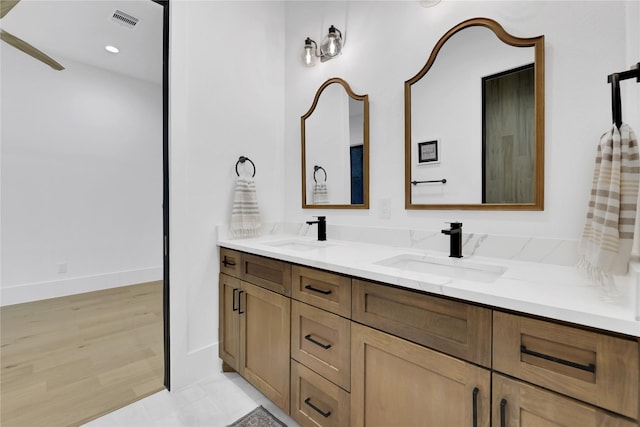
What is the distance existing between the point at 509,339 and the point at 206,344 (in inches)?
67.4

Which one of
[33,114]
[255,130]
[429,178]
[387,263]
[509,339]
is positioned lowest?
[509,339]

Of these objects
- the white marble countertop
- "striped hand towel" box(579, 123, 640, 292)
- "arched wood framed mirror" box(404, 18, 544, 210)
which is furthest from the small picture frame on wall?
"striped hand towel" box(579, 123, 640, 292)

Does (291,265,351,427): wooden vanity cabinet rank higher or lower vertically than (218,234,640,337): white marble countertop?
lower

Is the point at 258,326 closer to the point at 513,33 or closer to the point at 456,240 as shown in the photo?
the point at 456,240

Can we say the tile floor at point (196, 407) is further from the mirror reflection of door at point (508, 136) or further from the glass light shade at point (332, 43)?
the glass light shade at point (332, 43)

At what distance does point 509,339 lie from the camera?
0.75 meters

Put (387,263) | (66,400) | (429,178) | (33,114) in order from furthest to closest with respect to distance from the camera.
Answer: (33,114) < (66,400) < (429,178) < (387,263)

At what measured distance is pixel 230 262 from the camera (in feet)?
5.93

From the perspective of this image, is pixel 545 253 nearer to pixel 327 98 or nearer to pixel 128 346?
pixel 327 98

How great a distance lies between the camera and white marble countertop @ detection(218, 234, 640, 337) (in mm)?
645

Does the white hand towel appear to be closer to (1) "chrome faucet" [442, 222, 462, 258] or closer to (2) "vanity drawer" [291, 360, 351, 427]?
(1) "chrome faucet" [442, 222, 462, 258]

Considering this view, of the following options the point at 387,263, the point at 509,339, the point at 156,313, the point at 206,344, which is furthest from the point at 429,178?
the point at 156,313

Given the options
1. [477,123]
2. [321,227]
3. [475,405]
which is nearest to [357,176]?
[321,227]

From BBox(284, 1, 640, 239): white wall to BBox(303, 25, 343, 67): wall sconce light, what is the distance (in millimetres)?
47
